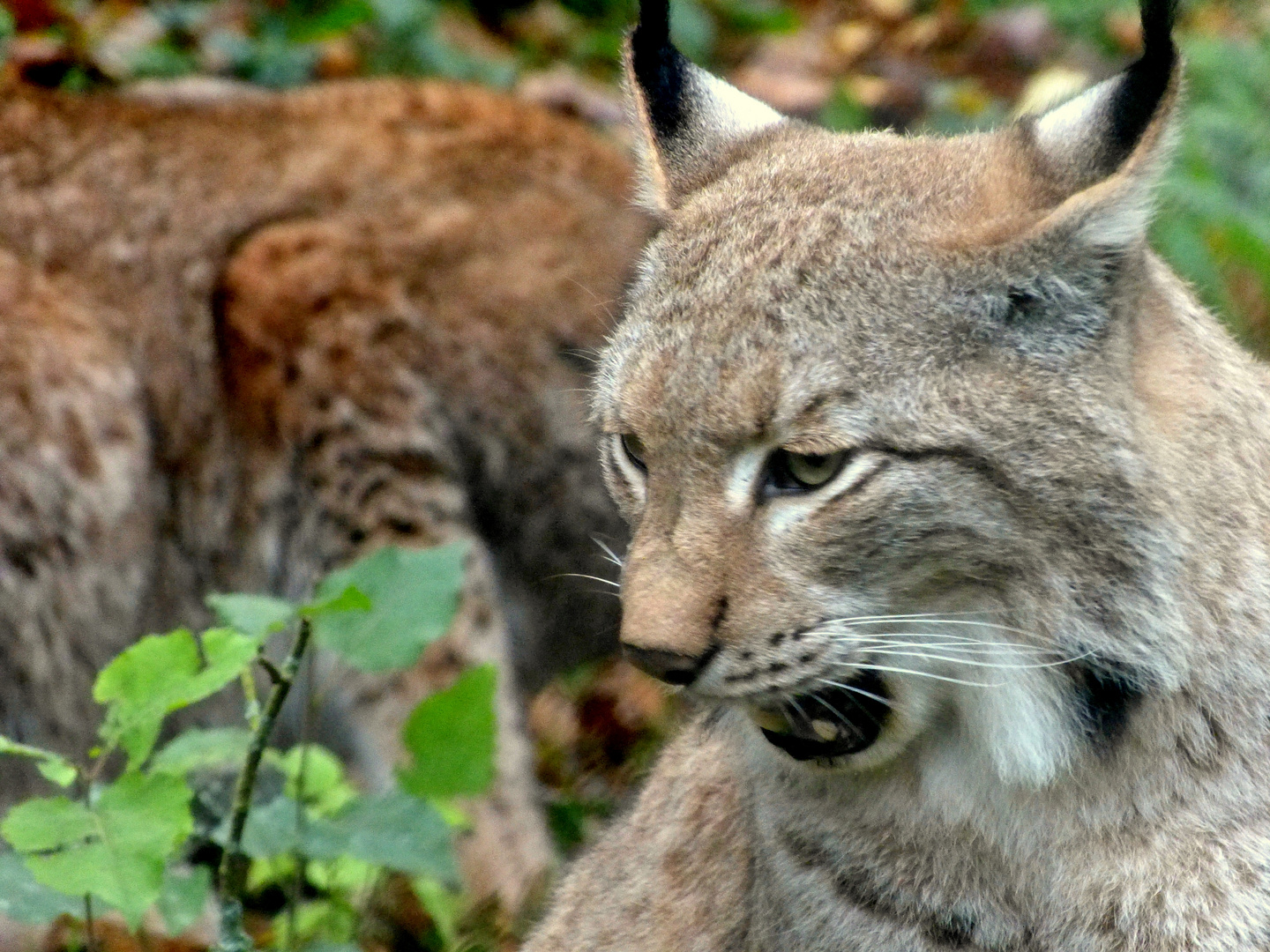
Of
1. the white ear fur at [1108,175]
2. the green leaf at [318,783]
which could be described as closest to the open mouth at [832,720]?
the white ear fur at [1108,175]

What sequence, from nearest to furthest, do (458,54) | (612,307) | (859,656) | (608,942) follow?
(859,656), (608,942), (612,307), (458,54)

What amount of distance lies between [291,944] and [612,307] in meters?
1.36

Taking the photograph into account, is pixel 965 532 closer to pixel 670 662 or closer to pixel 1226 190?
pixel 670 662

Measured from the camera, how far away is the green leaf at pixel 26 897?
112 inches

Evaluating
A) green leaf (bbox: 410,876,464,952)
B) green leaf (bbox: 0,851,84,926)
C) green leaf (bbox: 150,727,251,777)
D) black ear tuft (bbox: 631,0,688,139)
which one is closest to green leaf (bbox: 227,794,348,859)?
green leaf (bbox: 150,727,251,777)

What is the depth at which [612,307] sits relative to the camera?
3.34 m

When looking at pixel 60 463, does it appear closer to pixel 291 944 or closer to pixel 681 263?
pixel 291 944

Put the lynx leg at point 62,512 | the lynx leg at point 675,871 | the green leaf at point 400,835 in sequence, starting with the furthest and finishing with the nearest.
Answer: the lynx leg at point 62,512 < the green leaf at point 400,835 < the lynx leg at point 675,871

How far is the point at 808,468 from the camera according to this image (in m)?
2.36

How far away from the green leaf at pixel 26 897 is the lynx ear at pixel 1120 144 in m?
1.81

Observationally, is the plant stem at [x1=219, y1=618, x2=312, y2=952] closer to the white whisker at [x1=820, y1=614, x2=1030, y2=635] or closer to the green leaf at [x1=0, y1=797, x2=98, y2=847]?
the green leaf at [x1=0, y1=797, x2=98, y2=847]

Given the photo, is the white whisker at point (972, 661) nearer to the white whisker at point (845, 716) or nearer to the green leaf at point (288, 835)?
the white whisker at point (845, 716)

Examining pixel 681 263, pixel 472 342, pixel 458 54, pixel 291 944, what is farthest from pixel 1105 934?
pixel 458 54

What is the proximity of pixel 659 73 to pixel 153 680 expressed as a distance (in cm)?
123
